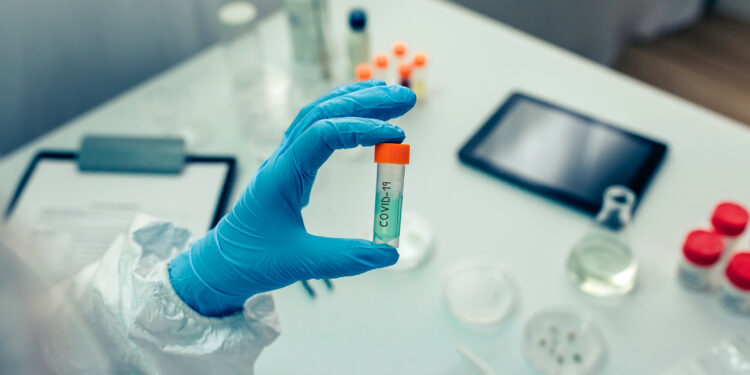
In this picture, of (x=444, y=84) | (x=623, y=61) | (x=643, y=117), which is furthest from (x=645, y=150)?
Result: (x=623, y=61)

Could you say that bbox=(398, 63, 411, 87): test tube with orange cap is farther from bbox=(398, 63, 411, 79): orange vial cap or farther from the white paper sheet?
the white paper sheet

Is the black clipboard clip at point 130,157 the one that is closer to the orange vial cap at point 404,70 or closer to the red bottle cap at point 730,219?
the orange vial cap at point 404,70

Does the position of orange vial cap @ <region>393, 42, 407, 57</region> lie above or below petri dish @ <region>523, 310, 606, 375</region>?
above

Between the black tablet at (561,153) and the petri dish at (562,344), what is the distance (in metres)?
0.23

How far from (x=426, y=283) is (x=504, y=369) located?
182 mm

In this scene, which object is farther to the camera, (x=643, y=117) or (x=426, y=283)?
(x=643, y=117)

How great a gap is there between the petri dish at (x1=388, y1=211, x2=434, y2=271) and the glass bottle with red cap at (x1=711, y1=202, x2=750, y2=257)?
43 cm

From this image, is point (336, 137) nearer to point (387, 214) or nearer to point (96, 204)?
point (387, 214)

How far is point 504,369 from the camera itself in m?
0.87

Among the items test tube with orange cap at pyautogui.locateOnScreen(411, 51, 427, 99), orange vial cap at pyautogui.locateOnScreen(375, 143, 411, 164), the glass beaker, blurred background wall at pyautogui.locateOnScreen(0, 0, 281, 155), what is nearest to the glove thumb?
orange vial cap at pyautogui.locateOnScreen(375, 143, 411, 164)

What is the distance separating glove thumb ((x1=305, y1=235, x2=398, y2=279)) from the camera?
2.30ft

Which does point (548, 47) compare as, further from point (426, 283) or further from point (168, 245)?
point (168, 245)

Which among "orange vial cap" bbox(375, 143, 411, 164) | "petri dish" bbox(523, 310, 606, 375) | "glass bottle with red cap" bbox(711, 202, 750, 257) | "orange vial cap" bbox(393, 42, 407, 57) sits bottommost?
"petri dish" bbox(523, 310, 606, 375)

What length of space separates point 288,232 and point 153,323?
193 millimetres
